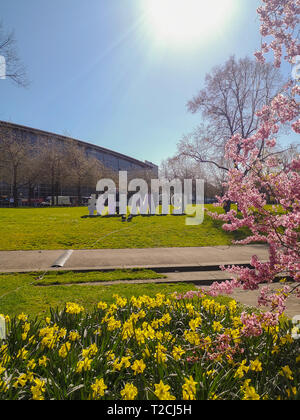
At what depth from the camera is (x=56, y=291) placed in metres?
5.30

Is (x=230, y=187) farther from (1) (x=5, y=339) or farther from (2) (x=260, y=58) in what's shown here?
(2) (x=260, y=58)

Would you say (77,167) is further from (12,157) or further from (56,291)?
(56,291)

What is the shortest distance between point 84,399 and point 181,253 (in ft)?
24.9

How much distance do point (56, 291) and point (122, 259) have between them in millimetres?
3135

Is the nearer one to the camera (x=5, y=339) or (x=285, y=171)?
(x=5, y=339)

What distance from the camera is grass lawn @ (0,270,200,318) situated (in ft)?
14.5

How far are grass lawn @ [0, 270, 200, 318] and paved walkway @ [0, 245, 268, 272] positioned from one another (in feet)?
2.50

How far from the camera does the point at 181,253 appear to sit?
924 cm

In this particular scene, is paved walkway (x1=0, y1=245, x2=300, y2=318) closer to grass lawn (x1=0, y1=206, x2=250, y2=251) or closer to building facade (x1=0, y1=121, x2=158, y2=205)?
grass lawn (x1=0, y1=206, x2=250, y2=251)

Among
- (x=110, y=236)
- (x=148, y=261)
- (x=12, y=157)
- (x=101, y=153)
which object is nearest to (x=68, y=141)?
(x=12, y=157)

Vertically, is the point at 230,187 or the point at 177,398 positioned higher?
the point at 230,187

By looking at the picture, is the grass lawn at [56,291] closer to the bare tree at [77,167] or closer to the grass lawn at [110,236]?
the grass lawn at [110,236]

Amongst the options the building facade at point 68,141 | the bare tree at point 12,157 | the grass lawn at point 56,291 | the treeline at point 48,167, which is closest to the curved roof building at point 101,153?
the building facade at point 68,141
